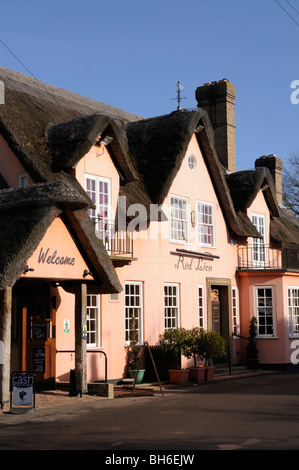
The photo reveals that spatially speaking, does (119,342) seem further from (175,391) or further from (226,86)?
(226,86)

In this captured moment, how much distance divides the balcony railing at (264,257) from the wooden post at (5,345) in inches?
516

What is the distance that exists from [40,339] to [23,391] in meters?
3.54

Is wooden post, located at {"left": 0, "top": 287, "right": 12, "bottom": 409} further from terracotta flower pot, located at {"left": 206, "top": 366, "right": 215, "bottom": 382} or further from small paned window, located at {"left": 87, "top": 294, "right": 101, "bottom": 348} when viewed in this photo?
terracotta flower pot, located at {"left": 206, "top": 366, "right": 215, "bottom": 382}

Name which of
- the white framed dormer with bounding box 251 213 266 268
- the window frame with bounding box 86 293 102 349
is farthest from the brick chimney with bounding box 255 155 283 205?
the window frame with bounding box 86 293 102 349

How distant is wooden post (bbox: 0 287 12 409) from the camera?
12523 mm

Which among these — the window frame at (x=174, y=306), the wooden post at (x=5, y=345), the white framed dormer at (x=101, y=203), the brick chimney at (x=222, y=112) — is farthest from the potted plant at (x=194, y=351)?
the brick chimney at (x=222, y=112)

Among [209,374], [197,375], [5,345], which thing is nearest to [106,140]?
[197,375]

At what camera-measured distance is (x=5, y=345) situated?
41.1 feet

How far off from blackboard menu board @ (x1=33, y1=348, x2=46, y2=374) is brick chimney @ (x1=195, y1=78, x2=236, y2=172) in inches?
565

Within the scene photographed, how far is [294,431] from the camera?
971 centimetres
